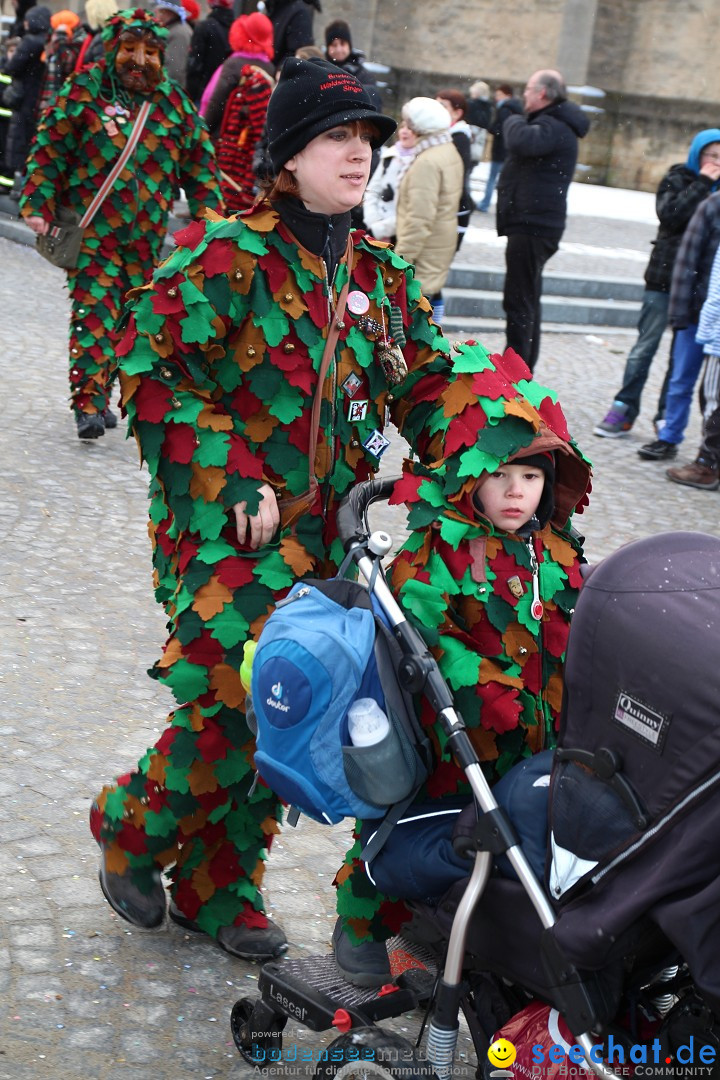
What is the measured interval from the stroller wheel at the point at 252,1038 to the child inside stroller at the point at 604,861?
1.15 feet

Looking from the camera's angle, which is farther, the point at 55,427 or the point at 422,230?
the point at 422,230

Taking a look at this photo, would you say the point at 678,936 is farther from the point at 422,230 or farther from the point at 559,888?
the point at 422,230

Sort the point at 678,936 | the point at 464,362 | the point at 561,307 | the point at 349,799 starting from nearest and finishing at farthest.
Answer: the point at 678,936, the point at 349,799, the point at 464,362, the point at 561,307

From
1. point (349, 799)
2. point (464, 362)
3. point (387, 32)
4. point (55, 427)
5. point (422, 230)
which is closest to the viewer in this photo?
point (349, 799)

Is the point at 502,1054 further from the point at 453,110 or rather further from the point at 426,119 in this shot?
the point at 453,110

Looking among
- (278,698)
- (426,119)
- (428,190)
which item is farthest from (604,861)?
(426,119)

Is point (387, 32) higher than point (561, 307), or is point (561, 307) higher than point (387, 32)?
point (387, 32)

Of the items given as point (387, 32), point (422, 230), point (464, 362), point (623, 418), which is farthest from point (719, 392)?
point (387, 32)

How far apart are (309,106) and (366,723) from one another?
4.79 ft

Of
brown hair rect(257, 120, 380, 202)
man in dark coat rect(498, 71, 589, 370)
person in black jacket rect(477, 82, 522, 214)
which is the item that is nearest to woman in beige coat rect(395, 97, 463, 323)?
man in dark coat rect(498, 71, 589, 370)

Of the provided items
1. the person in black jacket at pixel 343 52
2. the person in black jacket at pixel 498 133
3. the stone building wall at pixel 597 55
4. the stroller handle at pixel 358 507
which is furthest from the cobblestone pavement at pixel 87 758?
the stone building wall at pixel 597 55

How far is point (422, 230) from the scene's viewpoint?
9508 mm

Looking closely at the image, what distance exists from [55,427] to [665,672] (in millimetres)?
6458

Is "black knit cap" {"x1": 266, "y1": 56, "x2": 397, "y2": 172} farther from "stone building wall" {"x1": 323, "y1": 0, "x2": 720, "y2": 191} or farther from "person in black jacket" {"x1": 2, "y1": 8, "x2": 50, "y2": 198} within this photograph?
"stone building wall" {"x1": 323, "y1": 0, "x2": 720, "y2": 191}
